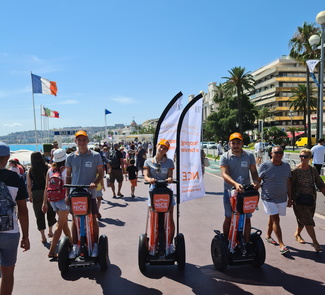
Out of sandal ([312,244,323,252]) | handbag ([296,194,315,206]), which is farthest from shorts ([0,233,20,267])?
sandal ([312,244,323,252])

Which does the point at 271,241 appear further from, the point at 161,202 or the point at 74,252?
the point at 74,252

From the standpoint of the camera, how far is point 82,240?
4.23m

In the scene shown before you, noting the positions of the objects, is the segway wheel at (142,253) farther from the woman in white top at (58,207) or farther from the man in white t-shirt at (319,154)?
the man in white t-shirt at (319,154)

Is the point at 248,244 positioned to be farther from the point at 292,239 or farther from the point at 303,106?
the point at 303,106

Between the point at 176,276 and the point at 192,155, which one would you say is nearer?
the point at 176,276

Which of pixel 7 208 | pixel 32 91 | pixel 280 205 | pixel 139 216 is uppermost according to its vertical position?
pixel 32 91

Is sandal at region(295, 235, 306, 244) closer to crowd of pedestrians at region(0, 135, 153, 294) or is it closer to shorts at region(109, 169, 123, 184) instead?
crowd of pedestrians at region(0, 135, 153, 294)

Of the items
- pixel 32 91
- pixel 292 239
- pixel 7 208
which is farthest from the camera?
pixel 32 91

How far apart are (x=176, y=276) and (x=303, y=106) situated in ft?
182

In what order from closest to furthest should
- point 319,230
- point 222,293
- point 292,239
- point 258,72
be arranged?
point 222,293 < point 292,239 < point 319,230 < point 258,72

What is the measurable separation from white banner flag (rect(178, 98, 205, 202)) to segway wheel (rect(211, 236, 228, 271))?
0.90 metres

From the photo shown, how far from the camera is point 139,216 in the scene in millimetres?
7652

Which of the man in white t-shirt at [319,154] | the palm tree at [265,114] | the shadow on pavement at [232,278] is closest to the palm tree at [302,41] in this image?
the man in white t-shirt at [319,154]

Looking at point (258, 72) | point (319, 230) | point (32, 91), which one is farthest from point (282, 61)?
point (319, 230)
